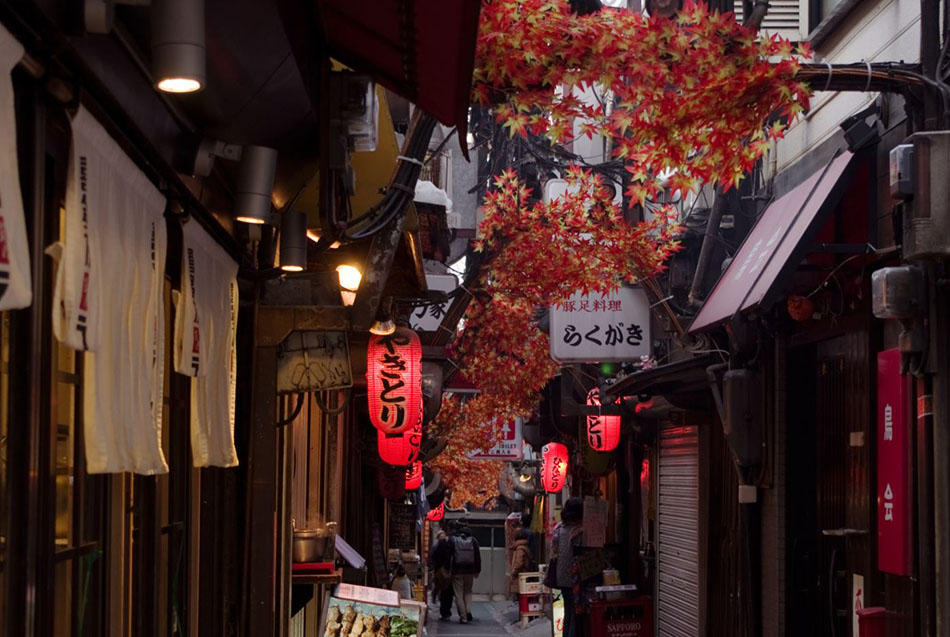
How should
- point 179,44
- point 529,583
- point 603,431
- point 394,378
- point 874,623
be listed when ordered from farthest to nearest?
1. point 529,583
2. point 603,431
3. point 394,378
4. point 874,623
5. point 179,44

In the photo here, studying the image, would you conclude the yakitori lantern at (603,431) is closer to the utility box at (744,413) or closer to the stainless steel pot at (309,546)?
the utility box at (744,413)

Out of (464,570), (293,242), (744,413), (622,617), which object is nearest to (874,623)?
(744,413)

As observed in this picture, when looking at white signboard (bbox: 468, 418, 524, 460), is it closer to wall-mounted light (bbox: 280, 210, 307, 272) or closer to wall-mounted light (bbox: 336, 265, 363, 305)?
wall-mounted light (bbox: 336, 265, 363, 305)

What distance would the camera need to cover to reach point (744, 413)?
13.6 metres

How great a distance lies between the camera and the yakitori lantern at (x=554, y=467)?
106 ft

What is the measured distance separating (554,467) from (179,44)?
92.7ft

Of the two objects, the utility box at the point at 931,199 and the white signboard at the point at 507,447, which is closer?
the utility box at the point at 931,199

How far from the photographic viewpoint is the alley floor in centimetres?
3350

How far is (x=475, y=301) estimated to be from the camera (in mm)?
24969

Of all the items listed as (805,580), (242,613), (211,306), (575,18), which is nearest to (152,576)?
(211,306)

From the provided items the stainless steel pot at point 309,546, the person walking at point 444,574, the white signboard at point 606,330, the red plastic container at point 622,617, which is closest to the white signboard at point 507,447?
the person walking at point 444,574

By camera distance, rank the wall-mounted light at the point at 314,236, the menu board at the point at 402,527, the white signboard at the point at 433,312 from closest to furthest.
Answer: the wall-mounted light at the point at 314,236, the white signboard at the point at 433,312, the menu board at the point at 402,527

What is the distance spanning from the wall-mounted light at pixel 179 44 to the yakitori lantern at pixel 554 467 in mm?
27895

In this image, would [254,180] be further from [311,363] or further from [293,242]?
[311,363]
